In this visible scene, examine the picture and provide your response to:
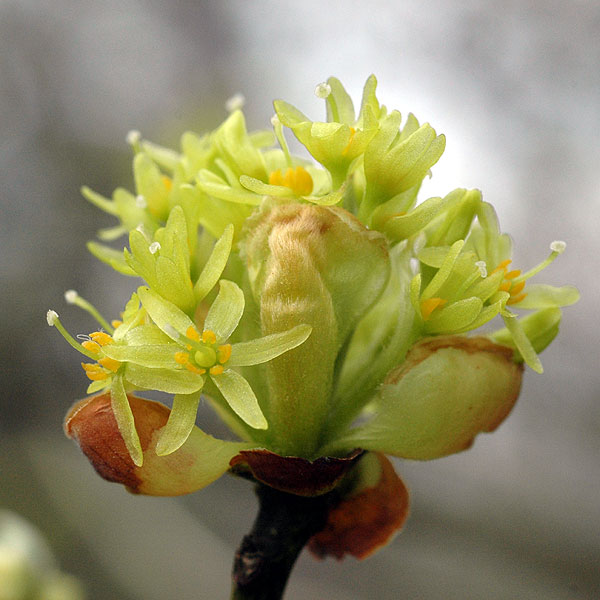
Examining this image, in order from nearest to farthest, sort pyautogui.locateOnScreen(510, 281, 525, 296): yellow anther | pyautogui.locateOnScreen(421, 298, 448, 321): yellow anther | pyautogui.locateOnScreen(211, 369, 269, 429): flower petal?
pyautogui.locateOnScreen(211, 369, 269, 429): flower petal
pyautogui.locateOnScreen(421, 298, 448, 321): yellow anther
pyautogui.locateOnScreen(510, 281, 525, 296): yellow anther

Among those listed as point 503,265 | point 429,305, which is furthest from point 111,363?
point 503,265

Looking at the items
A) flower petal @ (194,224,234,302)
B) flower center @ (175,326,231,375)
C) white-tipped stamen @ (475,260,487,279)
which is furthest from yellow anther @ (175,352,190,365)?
white-tipped stamen @ (475,260,487,279)

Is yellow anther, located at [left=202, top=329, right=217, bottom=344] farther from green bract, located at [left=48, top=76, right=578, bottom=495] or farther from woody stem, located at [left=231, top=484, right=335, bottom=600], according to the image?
woody stem, located at [left=231, top=484, right=335, bottom=600]

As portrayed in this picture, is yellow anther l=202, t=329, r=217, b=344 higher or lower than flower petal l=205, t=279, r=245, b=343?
lower

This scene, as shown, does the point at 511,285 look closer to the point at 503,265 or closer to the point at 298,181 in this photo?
the point at 503,265

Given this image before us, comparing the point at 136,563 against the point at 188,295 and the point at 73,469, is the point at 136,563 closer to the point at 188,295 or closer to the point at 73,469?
the point at 73,469

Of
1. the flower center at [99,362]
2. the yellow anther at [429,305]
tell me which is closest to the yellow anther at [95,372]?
the flower center at [99,362]

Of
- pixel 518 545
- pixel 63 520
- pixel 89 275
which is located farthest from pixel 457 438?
pixel 89 275
